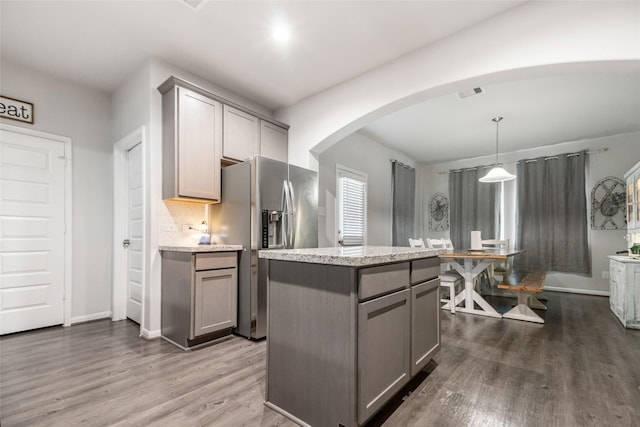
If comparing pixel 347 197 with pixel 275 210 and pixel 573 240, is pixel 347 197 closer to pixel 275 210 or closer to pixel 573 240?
pixel 275 210

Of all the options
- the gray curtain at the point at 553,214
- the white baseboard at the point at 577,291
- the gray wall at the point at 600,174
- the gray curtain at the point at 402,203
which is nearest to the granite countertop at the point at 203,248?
the gray curtain at the point at 402,203

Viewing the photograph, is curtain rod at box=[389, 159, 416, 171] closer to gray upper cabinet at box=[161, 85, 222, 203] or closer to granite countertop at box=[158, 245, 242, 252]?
gray upper cabinet at box=[161, 85, 222, 203]

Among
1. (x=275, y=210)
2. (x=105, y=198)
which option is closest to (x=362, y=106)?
(x=275, y=210)

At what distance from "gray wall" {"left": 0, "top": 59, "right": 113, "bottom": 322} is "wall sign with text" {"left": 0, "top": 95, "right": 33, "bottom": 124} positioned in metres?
0.06

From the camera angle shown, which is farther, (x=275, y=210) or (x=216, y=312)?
(x=275, y=210)

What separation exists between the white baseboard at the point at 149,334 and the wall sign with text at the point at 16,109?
2.56m

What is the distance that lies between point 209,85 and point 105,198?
1.91 m

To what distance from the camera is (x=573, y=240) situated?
5473mm

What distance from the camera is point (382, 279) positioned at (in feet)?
5.12

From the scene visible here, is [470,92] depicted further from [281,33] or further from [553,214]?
[553,214]

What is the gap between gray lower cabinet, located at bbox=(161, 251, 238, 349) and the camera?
265 centimetres

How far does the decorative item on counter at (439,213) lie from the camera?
7219mm

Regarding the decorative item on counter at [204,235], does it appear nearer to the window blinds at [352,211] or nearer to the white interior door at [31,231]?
the white interior door at [31,231]

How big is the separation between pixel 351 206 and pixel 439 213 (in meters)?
3.18
